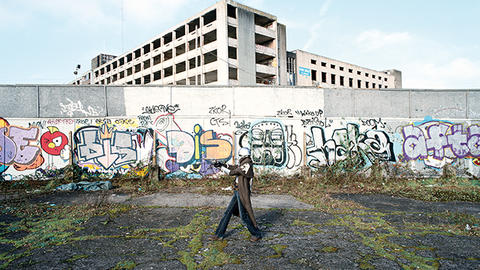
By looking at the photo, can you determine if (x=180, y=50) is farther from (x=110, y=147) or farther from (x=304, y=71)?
(x=110, y=147)

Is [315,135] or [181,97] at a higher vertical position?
[181,97]

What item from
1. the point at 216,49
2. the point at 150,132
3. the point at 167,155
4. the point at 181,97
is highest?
the point at 216,49

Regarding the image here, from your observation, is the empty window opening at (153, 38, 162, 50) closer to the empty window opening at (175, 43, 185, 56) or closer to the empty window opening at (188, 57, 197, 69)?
the empty window opening at (175, 43, 185, 56)

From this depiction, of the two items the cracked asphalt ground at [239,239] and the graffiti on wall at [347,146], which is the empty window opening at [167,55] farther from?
the cracked asphalt ground at [239,239]

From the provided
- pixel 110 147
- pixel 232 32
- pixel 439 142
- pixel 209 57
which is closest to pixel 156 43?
pixel 209 57

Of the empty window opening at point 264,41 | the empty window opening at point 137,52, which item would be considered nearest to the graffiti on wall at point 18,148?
the empty window opening at point 264,41

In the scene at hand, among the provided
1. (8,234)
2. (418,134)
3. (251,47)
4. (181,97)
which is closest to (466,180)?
(418,134)

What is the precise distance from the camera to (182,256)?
3994 mm

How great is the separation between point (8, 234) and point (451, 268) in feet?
22.7

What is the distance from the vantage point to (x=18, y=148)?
9.80 metres

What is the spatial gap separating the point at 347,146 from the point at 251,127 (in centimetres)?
377

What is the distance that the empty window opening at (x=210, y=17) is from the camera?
133 ft

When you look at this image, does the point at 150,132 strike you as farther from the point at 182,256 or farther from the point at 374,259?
the point at 374,259

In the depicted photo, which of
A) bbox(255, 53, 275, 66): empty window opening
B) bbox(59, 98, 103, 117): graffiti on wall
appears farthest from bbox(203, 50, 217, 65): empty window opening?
bbox(59, 98, 103, 117): graffiti on wall
